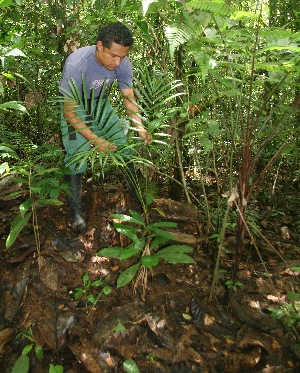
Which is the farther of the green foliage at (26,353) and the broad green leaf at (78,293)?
the broad green leaf at (78,293)

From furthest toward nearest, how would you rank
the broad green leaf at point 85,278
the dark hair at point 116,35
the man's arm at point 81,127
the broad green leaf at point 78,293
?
the broad green leaf at point 85,278, the broad green leaf at point 78,293, the dark hair at point 116,35, the man's arm at point 81,127

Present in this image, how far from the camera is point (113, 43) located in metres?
2.30

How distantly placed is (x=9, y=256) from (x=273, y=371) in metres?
2.06

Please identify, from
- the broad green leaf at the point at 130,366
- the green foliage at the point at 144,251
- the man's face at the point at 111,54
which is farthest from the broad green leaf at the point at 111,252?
the man's face at the point at 111,54

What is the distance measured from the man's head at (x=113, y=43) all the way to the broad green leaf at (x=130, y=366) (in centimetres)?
204

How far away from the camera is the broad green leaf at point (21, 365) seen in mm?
1955

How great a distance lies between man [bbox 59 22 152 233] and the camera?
7.38 ft

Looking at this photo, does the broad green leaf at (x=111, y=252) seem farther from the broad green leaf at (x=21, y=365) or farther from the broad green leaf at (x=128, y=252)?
the broad green leaf at (x=21, y=365)

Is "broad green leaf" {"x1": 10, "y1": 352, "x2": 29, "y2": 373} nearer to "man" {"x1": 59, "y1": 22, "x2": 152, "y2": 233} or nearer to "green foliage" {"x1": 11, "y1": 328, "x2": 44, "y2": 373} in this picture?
"green foliage" {"x1": 11, "y1": 328, "x2": 44, "y2": 373}

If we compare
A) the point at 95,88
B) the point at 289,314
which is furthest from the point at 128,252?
the point at 95,88

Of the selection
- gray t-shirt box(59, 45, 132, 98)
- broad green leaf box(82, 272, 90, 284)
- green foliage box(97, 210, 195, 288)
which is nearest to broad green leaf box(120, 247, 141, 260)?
green foliage box(97, 210, 195, 288)

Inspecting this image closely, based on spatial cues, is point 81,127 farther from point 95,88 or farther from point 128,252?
point 128,252

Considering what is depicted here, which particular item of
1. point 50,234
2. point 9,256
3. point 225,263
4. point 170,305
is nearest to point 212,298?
point 170,305

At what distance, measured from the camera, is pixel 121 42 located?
229 centimetres
